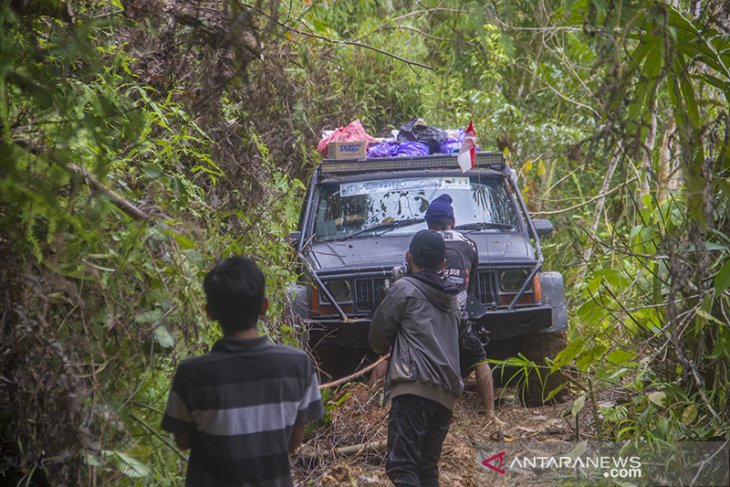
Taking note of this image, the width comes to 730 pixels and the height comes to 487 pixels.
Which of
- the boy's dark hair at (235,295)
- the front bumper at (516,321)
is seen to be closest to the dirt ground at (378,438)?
the front bumper at (516,321)

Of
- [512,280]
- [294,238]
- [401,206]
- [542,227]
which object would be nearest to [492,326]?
[512,280]

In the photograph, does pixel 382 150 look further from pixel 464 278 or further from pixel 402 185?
pixel 464 278

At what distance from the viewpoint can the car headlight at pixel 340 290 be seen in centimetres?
696

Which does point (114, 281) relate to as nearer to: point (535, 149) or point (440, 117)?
point (535, 149)

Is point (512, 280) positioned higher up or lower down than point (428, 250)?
lower down

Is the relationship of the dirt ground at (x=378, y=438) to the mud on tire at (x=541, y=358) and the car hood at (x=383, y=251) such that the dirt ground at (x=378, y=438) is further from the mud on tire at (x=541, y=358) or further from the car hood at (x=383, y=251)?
the car hood at (x=383, y=251)

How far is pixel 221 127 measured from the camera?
638cm

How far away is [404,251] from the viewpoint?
7.20 metres

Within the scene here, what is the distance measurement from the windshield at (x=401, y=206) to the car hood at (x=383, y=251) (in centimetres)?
14

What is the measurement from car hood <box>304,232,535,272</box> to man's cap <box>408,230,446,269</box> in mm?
2163

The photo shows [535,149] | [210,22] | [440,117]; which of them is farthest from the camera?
[440,117]

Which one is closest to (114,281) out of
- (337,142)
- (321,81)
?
(337,142)

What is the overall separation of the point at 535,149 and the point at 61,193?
400 inches

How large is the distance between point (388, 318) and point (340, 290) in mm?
2372
